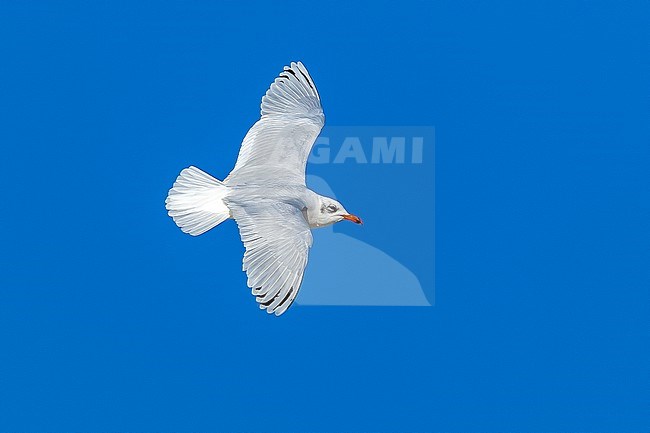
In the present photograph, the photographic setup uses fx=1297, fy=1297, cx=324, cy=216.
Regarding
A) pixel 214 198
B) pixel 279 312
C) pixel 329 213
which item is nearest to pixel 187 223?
pixel 214 198

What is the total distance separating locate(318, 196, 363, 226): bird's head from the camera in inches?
145

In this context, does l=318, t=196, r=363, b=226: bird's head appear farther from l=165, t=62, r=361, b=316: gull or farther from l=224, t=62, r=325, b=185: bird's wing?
l=224, t=62, r=325, b=185: bird's wing

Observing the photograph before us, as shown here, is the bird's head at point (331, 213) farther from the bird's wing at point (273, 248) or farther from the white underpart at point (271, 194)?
the bird's wing at point (273, 248)

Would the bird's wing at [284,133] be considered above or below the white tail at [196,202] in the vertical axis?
above

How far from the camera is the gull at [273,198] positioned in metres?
3.26

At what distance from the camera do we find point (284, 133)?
12.9 feet

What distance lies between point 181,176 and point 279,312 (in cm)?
88

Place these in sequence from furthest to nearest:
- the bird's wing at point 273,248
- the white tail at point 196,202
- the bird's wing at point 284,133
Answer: the bird's wing at point 284,133, the white tail at point 196,202, the bird's wing at point 273,248

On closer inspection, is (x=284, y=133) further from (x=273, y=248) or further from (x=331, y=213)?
(x=273, y=248)

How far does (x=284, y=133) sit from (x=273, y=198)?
1.35ft

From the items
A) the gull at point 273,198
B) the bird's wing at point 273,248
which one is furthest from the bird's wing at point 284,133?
the bird's wing at point 273,248

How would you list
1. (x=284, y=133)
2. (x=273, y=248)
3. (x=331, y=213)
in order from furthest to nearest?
(x=284, y=133) → (x=331, y=213) → (x=273, y=248)

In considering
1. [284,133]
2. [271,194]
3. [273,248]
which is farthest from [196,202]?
[273,248]

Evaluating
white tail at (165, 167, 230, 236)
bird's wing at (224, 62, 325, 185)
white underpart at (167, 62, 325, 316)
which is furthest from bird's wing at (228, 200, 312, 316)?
bird's wing at (224, 62, 325, 185)
